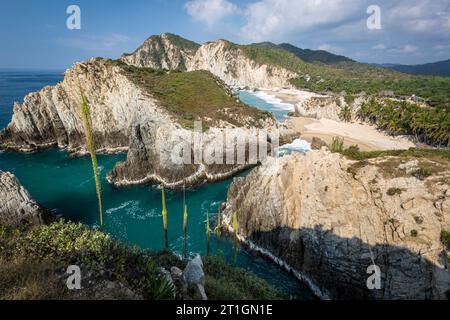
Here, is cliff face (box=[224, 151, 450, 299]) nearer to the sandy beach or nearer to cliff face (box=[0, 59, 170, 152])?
the sandy beach

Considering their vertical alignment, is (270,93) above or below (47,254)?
above

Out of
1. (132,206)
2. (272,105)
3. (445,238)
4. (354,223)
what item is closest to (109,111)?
(132,206)

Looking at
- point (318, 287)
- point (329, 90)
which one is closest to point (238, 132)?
point (318, 287)

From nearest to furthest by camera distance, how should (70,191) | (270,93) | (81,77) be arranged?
1. (70,191)
2. (81,77)
3. (270,93)

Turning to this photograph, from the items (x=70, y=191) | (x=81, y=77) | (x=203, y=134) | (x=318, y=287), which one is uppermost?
(x=81, y=77)

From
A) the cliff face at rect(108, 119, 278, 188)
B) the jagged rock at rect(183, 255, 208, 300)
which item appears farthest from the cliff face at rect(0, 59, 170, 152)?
the jagged rock at rect(183, 255, 208, 300)

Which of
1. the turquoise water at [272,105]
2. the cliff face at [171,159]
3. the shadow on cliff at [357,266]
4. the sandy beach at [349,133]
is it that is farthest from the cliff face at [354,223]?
the turquoise water at [272,105]

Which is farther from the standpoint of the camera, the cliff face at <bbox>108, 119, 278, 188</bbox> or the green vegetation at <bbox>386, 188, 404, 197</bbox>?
the cliff face at <bbox>108, 119, 278, 188</bbox>

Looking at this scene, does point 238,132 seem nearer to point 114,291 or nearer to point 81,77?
point 81,77
